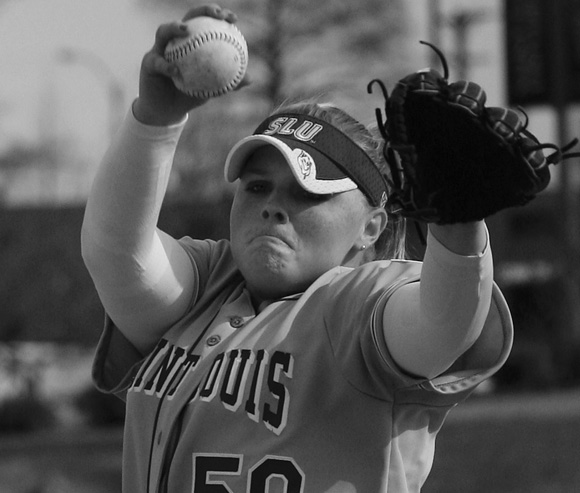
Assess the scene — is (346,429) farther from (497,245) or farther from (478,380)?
(497,245)

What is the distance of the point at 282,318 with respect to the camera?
251cm

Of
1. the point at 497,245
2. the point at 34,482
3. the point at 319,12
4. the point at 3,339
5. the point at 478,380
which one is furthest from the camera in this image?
the point at 497,245

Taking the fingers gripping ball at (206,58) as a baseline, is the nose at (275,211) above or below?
below

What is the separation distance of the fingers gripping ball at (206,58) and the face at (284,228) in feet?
0.89

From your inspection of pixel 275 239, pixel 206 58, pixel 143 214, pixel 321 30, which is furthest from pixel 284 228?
pixel 321 30

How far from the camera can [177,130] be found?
2535 mm

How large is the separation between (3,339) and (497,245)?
40.9ft

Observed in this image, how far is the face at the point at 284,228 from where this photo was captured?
2523mm

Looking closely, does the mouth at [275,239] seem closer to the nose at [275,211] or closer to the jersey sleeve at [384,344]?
the nose at [275,211]

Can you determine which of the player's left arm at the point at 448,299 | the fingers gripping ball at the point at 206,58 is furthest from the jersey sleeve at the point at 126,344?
the player's left arm at the point at 448,299

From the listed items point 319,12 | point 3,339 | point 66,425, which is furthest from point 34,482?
point 319,12

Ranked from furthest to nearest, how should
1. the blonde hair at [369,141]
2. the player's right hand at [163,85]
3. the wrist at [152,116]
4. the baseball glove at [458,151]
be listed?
the blonde hair at [369,141] < the wrist at [152,116] < the player's right hand at [163,85] < the baseball glove at [458,151]

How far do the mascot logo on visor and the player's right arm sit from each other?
9.9 inches

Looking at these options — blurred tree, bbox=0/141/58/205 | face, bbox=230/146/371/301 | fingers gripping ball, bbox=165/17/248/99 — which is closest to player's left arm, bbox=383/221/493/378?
face, bbox=230/146/371/301
